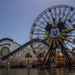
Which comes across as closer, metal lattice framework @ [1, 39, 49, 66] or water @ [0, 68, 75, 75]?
water @ [0, 68, 75, 75]

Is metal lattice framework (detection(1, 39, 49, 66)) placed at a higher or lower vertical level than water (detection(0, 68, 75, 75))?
higher

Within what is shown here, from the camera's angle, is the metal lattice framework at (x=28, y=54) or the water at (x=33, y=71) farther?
the metal lattice framework at (x=28, y=54)

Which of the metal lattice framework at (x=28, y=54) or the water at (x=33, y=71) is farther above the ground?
the metal lattice framework at (x=28, y=54)

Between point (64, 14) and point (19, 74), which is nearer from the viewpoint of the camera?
point (19, 74)

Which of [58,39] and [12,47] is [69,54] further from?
[12,47]

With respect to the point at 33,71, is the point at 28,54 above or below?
above

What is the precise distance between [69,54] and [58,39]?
2.32 metres

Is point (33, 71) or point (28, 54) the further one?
point (28, 54)

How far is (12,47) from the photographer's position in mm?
40188

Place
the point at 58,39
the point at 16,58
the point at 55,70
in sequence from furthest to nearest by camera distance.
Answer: the point at 16,58 → the point at 58,39 → the point at 55,70

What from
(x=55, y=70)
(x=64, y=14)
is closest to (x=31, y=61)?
(x=64, y=14)

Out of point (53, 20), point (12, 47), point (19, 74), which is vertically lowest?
point (19, 74)

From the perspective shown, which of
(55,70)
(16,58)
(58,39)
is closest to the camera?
(55,70)

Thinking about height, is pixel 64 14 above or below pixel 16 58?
above
